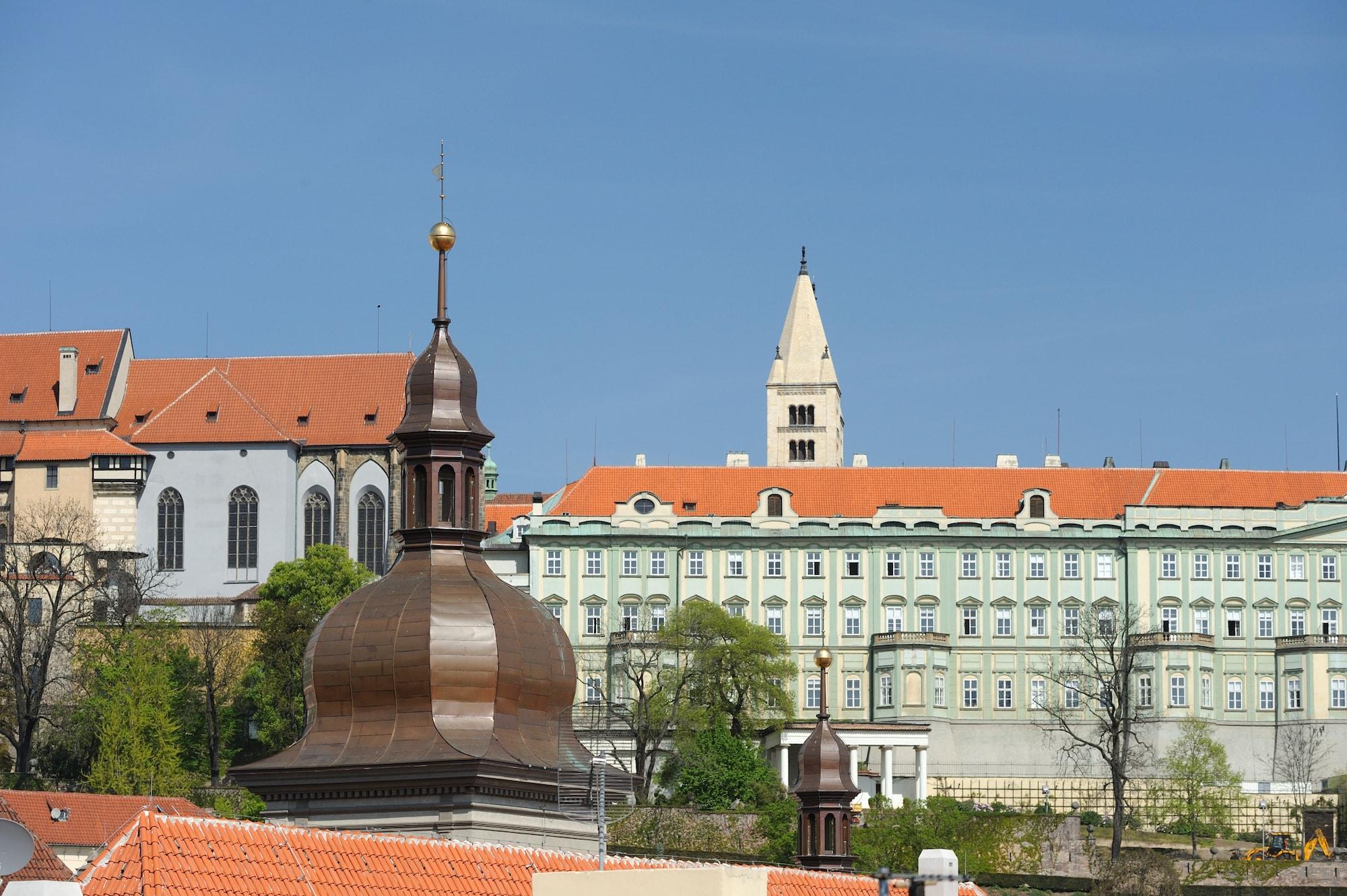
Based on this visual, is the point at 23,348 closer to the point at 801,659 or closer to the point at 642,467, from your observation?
the point at 642,467

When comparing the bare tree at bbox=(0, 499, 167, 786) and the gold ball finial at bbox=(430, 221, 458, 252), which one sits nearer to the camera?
the gold ball finial at bbox=(430, 221, 458, 252)

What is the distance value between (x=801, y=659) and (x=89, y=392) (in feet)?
123

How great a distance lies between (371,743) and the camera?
43438 mm

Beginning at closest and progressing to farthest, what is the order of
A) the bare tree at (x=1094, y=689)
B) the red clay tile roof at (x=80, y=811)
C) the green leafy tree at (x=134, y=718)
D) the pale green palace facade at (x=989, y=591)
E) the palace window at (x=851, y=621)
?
the red clay tile roof at (x=80, y=811) → the green leafy tree at (x=134, y=718) → the bare tree at (x=1094, y=689) → the pale green palace facade at (x=989, y=591) → the palace window at (x=851, y=621)

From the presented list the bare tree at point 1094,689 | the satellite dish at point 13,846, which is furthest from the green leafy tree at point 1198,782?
the satellite dish at point 13,846

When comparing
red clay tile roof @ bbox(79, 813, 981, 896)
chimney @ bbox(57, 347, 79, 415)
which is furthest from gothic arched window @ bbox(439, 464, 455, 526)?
chimney @ bbox(57, 347, 79, 415)

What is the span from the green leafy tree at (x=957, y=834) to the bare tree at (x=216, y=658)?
27.0 metres

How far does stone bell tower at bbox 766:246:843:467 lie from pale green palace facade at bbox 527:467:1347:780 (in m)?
48.4

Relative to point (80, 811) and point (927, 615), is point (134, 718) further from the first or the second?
point (927, 615)

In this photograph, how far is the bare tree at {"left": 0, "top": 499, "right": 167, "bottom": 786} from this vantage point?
4734 inches

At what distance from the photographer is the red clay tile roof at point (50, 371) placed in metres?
145

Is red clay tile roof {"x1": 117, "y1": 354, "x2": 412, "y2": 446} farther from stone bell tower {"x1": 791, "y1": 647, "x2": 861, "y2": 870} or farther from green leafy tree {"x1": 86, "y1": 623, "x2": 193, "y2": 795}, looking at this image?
stone bell tower {"x1": 791, "y1": 647, "x2": 861, "y2": 870}

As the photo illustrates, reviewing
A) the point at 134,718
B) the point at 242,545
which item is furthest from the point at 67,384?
the point at 134,718

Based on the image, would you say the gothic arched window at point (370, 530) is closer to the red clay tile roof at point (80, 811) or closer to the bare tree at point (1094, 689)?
the bare tree at point (1094, 689)
